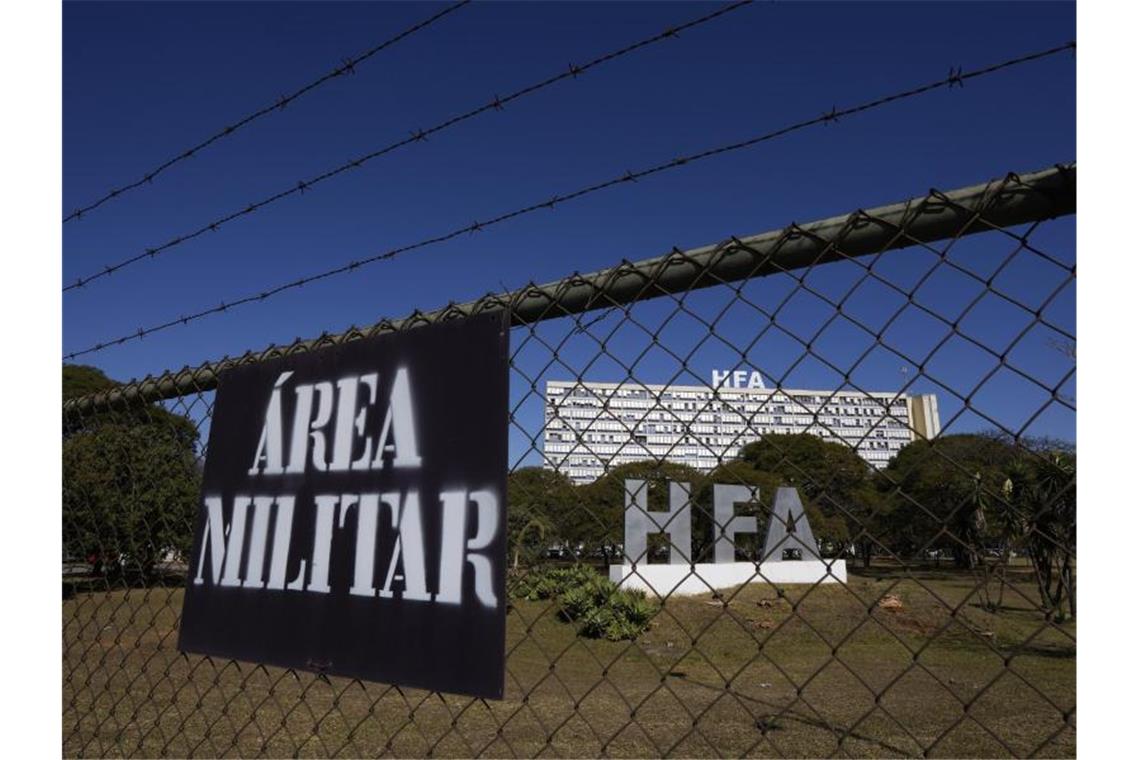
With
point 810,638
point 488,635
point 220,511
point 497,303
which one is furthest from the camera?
point 810,638

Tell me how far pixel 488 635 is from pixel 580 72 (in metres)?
1.69

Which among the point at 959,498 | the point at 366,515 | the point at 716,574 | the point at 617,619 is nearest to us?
the point at 366,515

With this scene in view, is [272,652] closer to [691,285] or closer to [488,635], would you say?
[488,635]

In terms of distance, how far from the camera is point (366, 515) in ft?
6.16

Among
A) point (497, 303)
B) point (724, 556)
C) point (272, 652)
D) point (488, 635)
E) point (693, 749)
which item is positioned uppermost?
point (497, 303)

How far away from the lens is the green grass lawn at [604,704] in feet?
13.6

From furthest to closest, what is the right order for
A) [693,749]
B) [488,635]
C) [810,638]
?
[810,638] → [693,749] → [488,635]

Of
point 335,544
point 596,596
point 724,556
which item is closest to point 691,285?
point 335,544

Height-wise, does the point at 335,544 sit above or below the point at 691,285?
below

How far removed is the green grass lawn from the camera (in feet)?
13.6

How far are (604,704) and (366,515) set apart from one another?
822cm

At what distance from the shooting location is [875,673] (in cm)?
1204

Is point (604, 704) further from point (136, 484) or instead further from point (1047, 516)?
point (1047, 516)

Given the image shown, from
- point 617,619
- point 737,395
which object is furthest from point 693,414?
point 617,619
